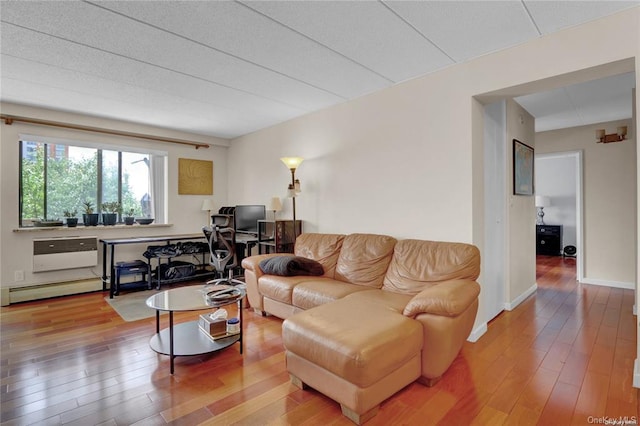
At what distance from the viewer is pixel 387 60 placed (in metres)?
2.72

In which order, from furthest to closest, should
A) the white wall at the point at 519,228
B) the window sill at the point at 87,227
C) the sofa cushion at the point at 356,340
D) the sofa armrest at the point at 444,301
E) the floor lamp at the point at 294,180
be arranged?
1. the floor lamp at the point at 294,180
2. the window sill at the point at 87,227
3. the white wall at the point at 519,228
4. the sofa armrest at the point at 444,301
5. the sofa cushion at the point at 356,340

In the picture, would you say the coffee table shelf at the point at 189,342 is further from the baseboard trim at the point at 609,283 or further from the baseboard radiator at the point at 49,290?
the baseboard trim at the point at 609,283

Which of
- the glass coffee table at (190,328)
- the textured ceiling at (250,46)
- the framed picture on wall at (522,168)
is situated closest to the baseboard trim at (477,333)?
the framed picture on wall at (522,168)

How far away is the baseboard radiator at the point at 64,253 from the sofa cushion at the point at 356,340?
3.83 m

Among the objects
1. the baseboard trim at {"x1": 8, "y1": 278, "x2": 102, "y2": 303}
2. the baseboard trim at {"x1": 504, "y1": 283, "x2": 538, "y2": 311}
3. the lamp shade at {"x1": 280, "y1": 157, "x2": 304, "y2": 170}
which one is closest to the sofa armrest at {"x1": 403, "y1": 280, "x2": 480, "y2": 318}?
the baseboard trim at {"x1": 504, "y1": 283, "x2": 538, "y2": 311}

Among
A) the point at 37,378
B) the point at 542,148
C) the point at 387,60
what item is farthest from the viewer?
the point at 542,148

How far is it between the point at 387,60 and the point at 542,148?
3971mm

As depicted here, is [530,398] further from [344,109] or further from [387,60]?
[344,109]

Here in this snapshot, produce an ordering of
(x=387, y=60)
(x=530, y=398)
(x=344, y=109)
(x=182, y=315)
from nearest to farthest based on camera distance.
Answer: (x=530, y=398)
(x=387, y=60)
(x=182, y=315)
(x=344, y=109)

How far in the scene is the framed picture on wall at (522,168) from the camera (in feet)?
12.1

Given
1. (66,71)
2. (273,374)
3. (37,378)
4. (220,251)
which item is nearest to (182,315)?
(220,251)

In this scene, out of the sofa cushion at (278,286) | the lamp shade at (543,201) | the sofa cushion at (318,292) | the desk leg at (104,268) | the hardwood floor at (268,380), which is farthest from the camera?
the lamp shade at (543,201)

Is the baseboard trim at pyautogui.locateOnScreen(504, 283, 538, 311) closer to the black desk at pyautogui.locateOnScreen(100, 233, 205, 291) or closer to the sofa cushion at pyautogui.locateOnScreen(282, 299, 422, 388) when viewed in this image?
the sofa cushion at pyautogui.locateOnScreen(282, 299, 422, 388)

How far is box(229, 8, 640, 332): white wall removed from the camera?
2.26m
